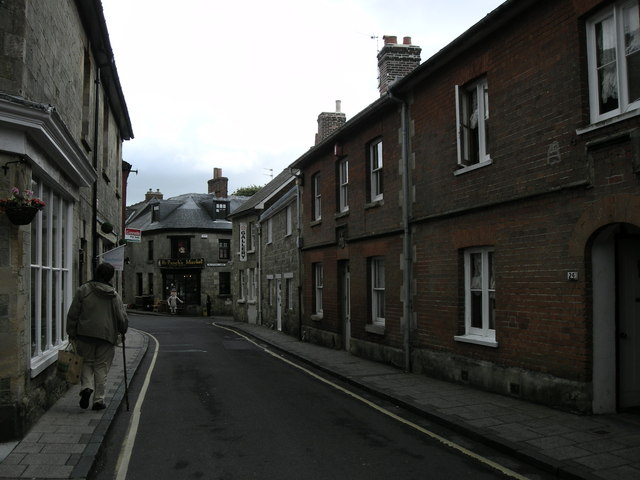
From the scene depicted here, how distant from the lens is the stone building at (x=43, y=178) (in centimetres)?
614

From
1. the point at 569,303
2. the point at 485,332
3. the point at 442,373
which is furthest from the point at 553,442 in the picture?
the point at 442,373

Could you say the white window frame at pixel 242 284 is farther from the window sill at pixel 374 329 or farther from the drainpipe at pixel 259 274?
the window sill at pixel 374 329

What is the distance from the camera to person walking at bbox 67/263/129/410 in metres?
7.68

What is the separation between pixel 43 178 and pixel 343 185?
10016mm

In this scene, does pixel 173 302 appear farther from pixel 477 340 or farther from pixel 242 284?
pixel 477 340

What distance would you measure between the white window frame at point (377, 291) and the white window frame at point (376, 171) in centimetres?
165

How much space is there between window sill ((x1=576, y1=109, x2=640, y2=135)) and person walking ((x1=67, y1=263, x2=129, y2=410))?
676 cm

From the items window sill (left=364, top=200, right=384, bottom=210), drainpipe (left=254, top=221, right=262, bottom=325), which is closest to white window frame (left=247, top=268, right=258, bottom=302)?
drainpipe (left=254, top=221, right=262, bottom=325)

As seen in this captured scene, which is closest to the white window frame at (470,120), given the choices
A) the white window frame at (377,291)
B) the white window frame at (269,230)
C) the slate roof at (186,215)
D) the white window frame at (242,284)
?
the white window frame at (377,291)

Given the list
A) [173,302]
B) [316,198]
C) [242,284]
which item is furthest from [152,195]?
[316,198]

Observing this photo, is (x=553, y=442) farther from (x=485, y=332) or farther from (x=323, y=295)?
(x=323, y=295)

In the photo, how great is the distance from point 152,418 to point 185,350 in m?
9.48

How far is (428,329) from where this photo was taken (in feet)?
37.2

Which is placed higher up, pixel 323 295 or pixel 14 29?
pixel 14 29
